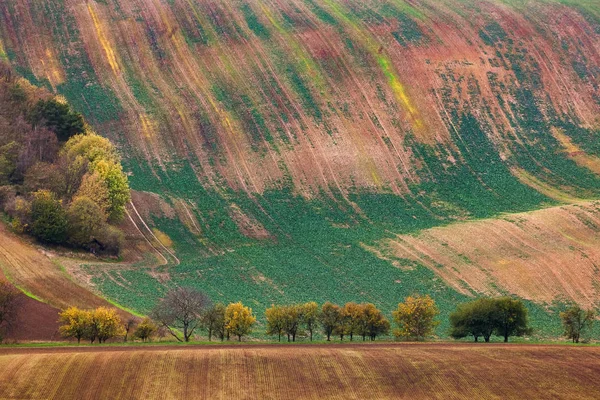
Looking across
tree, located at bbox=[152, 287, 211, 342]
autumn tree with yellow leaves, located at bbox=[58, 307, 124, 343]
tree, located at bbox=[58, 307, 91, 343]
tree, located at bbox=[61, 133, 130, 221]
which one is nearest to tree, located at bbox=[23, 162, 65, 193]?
tree, located at bbox=[61, 133, 130, 221]

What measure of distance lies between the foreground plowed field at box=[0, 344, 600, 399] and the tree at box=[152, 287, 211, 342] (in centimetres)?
841

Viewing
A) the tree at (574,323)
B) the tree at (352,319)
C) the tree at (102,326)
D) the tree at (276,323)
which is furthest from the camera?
the tree at (574,323)

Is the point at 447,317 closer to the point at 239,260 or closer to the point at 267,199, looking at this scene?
the point at 239,260

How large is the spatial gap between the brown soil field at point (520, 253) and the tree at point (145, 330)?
36.4 m

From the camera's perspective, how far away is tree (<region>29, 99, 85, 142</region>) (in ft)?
388

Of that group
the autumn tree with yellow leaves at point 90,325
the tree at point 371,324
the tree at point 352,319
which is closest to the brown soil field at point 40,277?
the autumn tree with yellow leaves at point 90,325

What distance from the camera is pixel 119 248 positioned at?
10656 centimetres

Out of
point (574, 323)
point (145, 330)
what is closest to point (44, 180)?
point (145, 330)

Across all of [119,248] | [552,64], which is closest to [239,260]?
[119,248]

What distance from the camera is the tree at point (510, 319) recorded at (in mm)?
86875

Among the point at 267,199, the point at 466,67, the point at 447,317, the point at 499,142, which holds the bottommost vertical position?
the point at 447,317

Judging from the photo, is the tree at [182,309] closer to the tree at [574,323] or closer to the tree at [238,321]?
the tree at [238,321]

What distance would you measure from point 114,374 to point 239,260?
45200mm

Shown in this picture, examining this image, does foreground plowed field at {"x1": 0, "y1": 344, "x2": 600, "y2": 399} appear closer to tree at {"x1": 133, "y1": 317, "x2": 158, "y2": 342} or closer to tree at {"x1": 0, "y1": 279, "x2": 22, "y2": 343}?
tree at {"x1": 0, "y1": 279, "x2": 22, "y2": 343}
